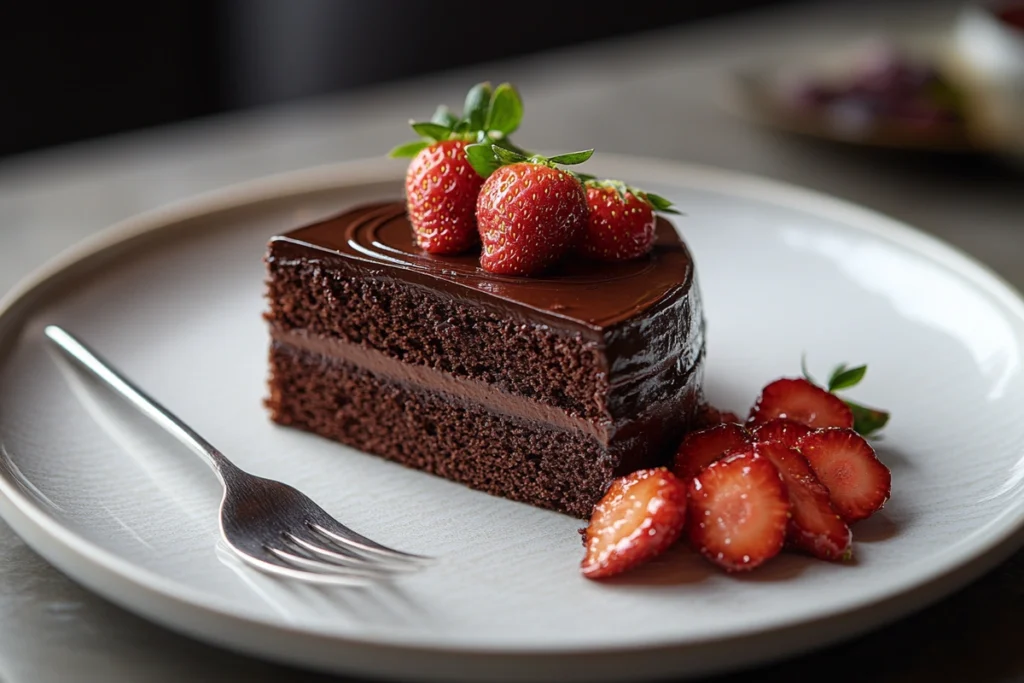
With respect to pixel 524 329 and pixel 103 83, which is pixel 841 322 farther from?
pixel 103 83

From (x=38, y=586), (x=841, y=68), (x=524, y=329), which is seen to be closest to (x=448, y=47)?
(x=841, y=68)

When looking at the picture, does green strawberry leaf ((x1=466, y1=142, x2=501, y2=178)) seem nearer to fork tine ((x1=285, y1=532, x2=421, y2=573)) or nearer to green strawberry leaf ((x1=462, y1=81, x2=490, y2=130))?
green strawberry leaf ((x1=462, y1=81, x2=490, y2=130))

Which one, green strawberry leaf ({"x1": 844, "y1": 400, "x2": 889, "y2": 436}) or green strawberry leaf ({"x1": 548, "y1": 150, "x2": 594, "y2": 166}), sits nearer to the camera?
green strawberry leaf ({"x1": 548, "y1": 150, "x2": 594, "y2": 166})

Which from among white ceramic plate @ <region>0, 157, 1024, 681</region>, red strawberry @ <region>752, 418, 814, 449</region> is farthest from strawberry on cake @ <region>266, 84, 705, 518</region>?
red strawberry @ <region>752, 418, 814, 449</region>

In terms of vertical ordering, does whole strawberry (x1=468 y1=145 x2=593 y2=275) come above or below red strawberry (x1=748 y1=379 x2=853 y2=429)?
above

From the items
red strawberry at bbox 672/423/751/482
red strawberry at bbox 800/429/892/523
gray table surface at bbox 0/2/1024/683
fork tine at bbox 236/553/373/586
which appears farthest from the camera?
red strawberry at bbox 672/423/751/482

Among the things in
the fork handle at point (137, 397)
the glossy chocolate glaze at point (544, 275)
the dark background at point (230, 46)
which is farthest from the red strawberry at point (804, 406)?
the dark background at point (230, 46)
